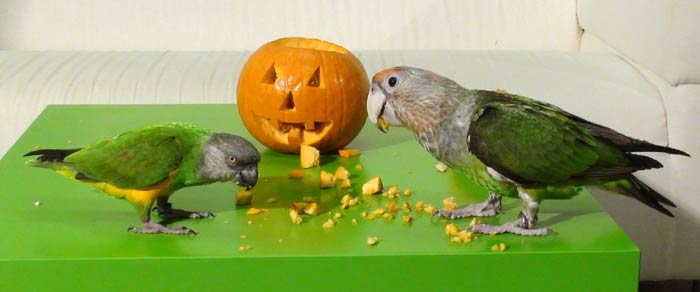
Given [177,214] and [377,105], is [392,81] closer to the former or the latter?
[377,105]

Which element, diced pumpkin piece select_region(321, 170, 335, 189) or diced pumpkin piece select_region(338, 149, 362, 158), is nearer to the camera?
diced pumpkin piece select_region(321, 170, 335, 189)

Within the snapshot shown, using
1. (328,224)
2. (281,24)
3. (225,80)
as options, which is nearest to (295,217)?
(328,224)

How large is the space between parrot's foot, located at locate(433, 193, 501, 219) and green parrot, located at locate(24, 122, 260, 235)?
0.80 feet

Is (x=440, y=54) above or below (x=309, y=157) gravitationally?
below

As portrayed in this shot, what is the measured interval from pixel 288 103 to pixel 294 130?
0.04 meters

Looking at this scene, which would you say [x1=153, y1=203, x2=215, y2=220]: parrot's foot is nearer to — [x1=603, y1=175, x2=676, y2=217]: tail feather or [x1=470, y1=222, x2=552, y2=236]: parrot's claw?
[x1=470, y1=222, x2=552, y2=236]: parrot's claw

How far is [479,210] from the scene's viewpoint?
1385 millimetres

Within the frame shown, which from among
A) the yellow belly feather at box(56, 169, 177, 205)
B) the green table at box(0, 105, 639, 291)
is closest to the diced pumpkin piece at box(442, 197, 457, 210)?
the green table at box(0, 105, 639, 291)

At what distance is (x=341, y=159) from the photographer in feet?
5.50

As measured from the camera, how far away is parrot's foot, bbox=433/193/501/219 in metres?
1.38

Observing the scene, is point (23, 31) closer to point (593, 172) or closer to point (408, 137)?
point (408, 137)

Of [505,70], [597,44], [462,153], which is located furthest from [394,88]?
[597,44]

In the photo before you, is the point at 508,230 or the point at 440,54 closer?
the point at 508,230

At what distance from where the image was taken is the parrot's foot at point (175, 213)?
1.37 meters
